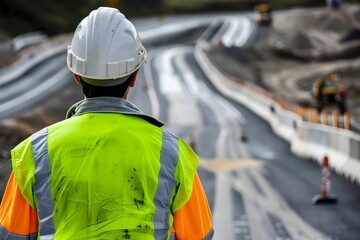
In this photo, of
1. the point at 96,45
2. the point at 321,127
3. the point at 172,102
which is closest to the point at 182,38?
the point at 172,102

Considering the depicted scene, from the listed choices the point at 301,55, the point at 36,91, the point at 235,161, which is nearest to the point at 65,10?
the point at 301,55

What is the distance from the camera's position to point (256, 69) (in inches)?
2534

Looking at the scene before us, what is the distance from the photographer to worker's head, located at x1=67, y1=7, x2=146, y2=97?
A: 3.16 meters

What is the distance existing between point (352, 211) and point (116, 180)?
38.8 feet

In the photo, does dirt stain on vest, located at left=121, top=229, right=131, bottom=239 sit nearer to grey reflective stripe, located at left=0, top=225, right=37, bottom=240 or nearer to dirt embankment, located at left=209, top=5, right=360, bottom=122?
grey reflective stripe, located at left=0, top=225, right=37, bottom=240


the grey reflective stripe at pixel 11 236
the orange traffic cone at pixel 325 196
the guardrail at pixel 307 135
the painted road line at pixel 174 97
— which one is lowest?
the painted road line at pixel 174 97

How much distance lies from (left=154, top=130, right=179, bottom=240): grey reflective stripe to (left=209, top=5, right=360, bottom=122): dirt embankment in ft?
127

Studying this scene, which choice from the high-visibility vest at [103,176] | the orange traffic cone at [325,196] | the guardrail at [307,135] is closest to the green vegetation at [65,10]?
the guardrail at [307,135]

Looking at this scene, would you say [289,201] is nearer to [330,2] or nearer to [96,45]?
[96,45]

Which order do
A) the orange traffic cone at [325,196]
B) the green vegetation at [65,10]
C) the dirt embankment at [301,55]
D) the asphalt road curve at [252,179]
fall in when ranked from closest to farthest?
1. the asphalt road curve at [252,179]
2. the orange traffic cone at [325,196]
3. the dirt embankment at [301,55]
4. the green vegetation at [65,10]

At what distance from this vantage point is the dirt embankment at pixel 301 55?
56.3 metres

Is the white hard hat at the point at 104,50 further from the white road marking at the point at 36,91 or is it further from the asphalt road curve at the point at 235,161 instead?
the white road marking at the point at 36,91

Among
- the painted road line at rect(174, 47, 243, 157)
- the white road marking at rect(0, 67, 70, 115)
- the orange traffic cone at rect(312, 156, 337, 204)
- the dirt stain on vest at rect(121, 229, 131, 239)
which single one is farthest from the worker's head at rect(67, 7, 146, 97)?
the white road marking at rect(0, 67, 70, 115)

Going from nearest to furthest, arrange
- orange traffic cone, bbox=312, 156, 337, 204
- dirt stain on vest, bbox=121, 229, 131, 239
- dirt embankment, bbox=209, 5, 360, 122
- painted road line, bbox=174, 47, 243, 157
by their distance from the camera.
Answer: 1. dirt stain on vest, bbox=121, 229, 131, 239
2. orange traffic cone, bbox=312, 156, 337, 204
3. painted road line, bbox=174, 47, 243, 157
4. dirt embankment, bbox=209, 5, 360, 122
